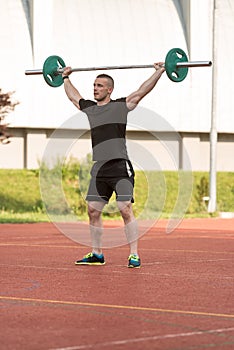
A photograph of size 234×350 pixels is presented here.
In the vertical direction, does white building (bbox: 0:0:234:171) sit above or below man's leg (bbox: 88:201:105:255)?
above

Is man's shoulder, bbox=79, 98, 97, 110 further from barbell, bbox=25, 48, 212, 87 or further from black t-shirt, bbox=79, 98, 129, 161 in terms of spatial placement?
barbell, bbox=25, 48, 212, 87

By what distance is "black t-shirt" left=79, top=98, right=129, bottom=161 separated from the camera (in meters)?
12.3

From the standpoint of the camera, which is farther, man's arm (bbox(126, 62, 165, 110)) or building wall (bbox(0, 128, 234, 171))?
building wall (bbox(0, 128, 234, 171))

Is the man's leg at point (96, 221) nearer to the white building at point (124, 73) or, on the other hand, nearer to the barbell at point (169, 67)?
the barbell at point (169, 67)

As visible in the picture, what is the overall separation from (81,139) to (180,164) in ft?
14.3

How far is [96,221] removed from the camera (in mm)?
12734

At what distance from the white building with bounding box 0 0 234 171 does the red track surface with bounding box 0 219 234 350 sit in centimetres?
2256

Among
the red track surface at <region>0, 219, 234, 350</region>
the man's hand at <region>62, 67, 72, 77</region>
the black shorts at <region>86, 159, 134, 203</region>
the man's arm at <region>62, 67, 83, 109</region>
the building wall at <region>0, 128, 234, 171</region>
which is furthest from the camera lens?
the building wall at <region>0, 128, 234, 171</region>

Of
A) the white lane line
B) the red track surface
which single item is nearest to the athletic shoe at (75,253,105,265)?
the red track surface

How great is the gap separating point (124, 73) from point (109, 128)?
95.2 feet

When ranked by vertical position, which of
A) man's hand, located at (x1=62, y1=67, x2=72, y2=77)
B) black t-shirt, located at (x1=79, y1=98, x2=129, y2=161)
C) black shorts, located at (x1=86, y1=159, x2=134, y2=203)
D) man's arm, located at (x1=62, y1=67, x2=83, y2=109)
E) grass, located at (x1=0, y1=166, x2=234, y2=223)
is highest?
man's hand, located at (x1=62, y1=67, x2=72, y2=77)

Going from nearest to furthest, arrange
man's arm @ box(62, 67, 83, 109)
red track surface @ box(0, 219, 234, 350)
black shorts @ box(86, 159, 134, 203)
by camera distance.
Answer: red track surface @ box(0, 219, 234, 350), black shorts @ box(86, 159, 134, 203), man's arm @ box(62, 67, 83, 109)

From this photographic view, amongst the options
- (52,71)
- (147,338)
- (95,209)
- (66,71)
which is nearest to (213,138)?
(52,71)

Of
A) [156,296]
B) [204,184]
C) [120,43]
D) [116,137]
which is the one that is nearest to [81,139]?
[120,43]
